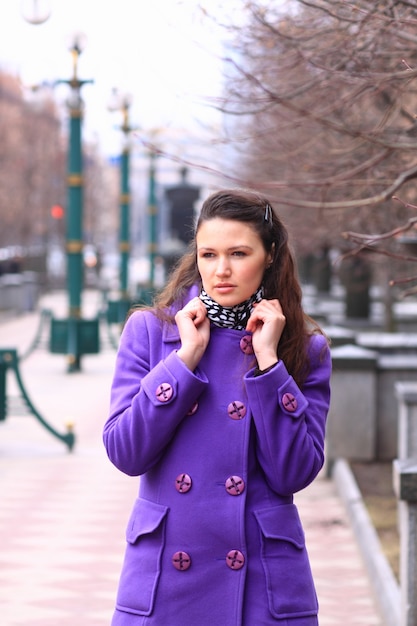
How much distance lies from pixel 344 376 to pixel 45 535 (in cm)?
361

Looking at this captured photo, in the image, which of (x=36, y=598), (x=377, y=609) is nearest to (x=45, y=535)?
(x=36, y=598)

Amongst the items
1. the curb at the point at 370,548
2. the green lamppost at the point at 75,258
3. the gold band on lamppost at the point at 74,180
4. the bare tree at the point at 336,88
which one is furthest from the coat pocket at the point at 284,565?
the gold band on lamppost at the point at 74,180

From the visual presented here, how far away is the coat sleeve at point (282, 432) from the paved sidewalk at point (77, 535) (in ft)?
13.3

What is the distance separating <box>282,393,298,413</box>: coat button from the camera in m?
3.15

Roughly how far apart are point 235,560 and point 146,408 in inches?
15.1

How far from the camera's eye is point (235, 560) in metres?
3.08

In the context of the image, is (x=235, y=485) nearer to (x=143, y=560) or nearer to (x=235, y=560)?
(x=235, y=560)

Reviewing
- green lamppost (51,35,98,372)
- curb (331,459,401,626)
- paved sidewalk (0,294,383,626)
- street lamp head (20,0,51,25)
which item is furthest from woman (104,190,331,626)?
green lamppost (51,35,98,372)

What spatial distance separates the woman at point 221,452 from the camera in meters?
3.09

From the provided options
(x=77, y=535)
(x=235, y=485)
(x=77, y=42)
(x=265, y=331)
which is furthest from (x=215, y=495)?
(x=77, y=42)

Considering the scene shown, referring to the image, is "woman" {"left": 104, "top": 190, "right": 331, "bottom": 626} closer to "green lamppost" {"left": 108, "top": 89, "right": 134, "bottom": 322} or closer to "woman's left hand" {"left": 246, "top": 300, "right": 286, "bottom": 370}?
"woman's left hand" {"left": 246, "top": 300, "right": 286, "bottom": 370}

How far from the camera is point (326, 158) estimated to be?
1158 centimetres

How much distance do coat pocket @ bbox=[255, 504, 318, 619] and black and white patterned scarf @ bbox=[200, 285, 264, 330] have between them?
430 mm

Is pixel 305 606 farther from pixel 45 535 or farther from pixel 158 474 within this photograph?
pixel 45 535
